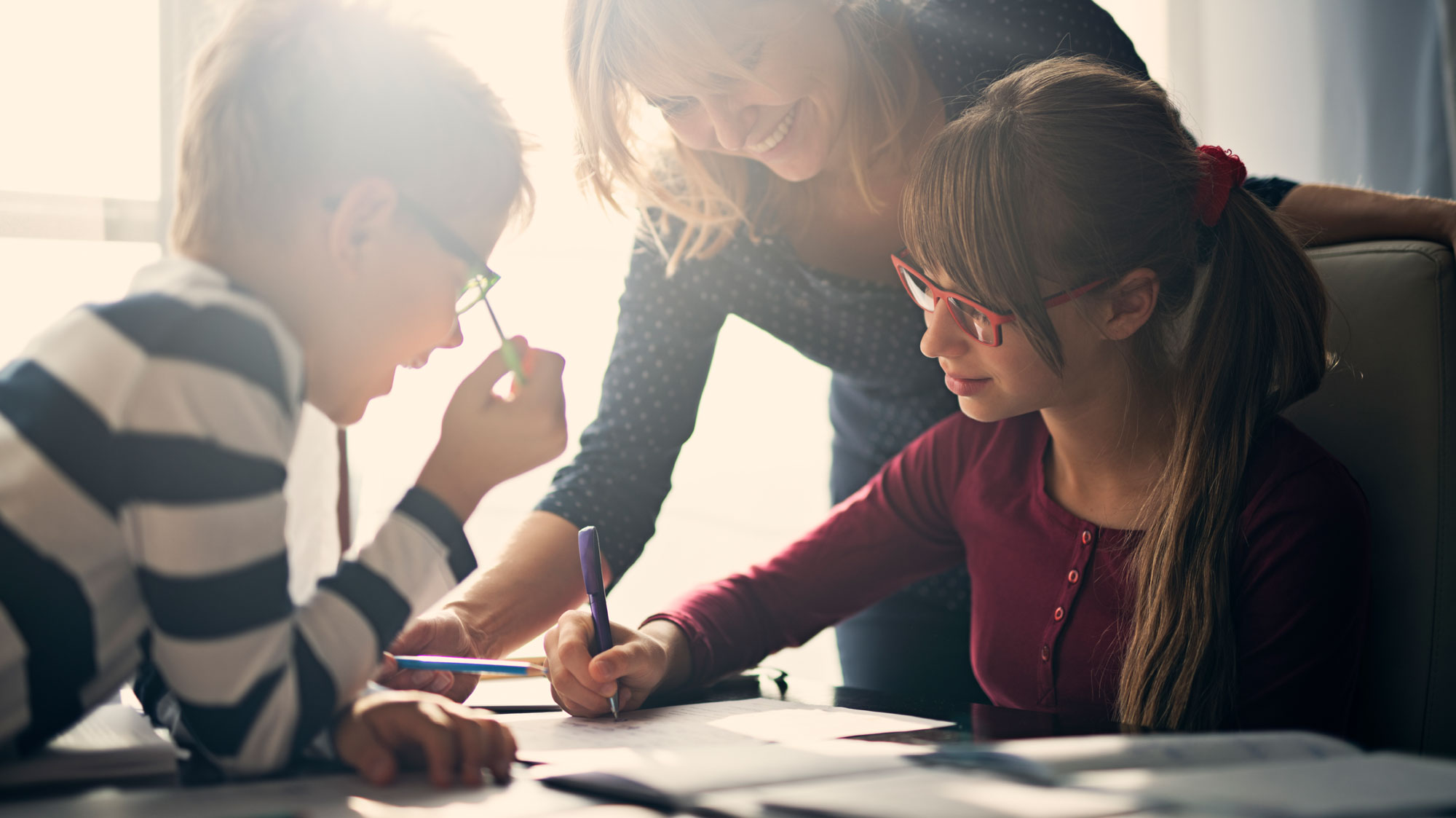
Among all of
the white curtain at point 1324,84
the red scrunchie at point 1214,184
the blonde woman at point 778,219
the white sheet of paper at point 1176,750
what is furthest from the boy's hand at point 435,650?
the white curtain at point 1324,84

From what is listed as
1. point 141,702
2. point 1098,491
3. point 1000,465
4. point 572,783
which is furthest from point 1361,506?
point 141,702

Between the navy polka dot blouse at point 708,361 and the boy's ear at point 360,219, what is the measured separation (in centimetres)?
59

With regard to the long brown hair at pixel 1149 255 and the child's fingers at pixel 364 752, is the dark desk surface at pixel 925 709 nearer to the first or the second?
the long brown hair at pixel 1149 255

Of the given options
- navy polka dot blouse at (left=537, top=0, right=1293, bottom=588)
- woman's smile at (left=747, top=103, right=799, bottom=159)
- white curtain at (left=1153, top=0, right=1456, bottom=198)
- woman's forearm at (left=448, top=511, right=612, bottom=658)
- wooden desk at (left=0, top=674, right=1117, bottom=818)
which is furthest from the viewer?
white curtain at (left=1153, top=0, right=1456, bottom=198)

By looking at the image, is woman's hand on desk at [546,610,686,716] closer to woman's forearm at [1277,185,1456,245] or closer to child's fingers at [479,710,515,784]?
child's fingers at [479,710,515,784]

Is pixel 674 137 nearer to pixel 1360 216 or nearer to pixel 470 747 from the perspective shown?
pixel 1360 216

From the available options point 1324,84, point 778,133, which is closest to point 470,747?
point 778,133

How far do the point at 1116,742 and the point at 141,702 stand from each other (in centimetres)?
69

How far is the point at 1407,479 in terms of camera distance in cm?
98

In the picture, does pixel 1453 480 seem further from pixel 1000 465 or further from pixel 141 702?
pixel 141 702

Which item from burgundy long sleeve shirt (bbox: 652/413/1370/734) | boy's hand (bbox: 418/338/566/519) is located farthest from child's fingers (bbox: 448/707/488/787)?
burgundy long sleeve shirt (bbox: 652/413/1370/734)

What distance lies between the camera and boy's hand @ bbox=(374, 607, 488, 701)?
2.86ft

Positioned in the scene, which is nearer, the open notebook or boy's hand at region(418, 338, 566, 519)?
the open notebook

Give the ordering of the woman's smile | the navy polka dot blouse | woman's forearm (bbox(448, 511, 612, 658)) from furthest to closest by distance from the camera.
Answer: the navy polka dot blouse → the woman's smile → woman's forearm (bbox(448, 511, 612, 658))
